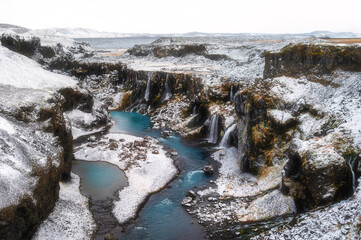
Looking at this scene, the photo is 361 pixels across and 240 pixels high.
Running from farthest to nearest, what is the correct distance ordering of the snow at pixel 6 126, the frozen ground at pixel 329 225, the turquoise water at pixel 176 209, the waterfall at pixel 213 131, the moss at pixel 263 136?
the waterfall at pixel 213 131, the moss at pixel 263 136, the snow at pixel 6 126, the turquoise water at pixel 176 209, the frozen ground at pixel 329 225

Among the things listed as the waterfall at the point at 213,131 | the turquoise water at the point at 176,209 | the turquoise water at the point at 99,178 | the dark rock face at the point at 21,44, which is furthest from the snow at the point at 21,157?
the dark rock face at the point at 21,44

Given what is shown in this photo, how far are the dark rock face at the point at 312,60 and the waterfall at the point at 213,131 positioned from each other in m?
7.85

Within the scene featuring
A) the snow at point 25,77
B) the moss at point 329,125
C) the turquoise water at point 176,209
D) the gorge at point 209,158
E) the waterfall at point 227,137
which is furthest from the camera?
the snow at point 25,77

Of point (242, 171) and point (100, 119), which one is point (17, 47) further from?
point (242, 171)

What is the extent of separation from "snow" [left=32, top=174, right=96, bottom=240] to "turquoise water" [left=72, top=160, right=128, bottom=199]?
125 cm

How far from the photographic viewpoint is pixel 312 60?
83.7ft

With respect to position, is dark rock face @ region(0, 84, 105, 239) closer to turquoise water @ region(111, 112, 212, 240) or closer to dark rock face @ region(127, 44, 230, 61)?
turquoise water @ region(111, 112, 212, 240)

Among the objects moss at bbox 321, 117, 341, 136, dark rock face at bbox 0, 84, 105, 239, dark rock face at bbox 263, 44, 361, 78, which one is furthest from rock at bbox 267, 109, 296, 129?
dark rock face at bbox 0, 84, 105, 239

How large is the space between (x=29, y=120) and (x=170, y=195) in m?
11.7

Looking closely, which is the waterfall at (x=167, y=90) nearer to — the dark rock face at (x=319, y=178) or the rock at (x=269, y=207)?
the rock at (x=269, y=207)

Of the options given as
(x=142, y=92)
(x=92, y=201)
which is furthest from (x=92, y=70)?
(x=92, y=201)

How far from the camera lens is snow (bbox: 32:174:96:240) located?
1529 centimetres

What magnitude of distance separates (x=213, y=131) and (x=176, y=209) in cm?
1452

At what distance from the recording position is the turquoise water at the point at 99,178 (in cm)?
2079
